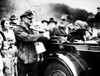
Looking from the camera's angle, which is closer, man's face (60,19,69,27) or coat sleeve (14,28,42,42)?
coat sleeve (14,28,42,42)

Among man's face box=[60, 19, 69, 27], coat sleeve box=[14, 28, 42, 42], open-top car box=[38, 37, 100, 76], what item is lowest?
open-top car box=[38, 37, 100, 76]


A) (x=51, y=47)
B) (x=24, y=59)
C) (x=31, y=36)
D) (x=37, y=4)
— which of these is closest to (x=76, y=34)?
(x=51, y=47)

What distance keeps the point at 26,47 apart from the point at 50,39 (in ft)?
1.08

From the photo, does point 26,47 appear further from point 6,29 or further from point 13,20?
point 13,20

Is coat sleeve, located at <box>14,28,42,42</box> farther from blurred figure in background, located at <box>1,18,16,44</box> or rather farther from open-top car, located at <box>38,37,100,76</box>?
blurred figure in background, located at <box>1,18,16,44</box>

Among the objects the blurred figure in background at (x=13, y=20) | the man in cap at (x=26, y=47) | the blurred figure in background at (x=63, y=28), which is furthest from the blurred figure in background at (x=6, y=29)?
the blurred figure in background at (x=63, y=28)

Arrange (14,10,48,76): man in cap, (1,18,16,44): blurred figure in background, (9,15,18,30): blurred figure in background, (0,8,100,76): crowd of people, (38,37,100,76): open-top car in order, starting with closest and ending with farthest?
1. (38,37,100,76): open-top car
2. (0,8,100,76): crowd of people
3. (14,10,48,76): man in cap
4. (1,18,16,44): blurred figure in background
5. (9,15,18,30): blurred figure in background

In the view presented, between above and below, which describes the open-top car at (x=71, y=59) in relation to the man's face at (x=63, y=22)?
below

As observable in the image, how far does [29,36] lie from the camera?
229 centimetres

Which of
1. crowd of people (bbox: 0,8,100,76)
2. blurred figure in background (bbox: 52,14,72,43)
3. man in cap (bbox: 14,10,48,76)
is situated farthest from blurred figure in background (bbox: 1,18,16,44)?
blurred figure in background (bbox: 52,14,72,43)

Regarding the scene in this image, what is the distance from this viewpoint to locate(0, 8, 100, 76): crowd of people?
2.20 meters

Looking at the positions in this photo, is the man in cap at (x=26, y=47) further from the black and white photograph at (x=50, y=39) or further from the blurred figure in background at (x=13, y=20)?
the blurred figure in background at (x=13, y=20)

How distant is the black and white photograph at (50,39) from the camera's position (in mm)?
1921

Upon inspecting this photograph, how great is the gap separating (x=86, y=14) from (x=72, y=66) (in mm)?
1058
